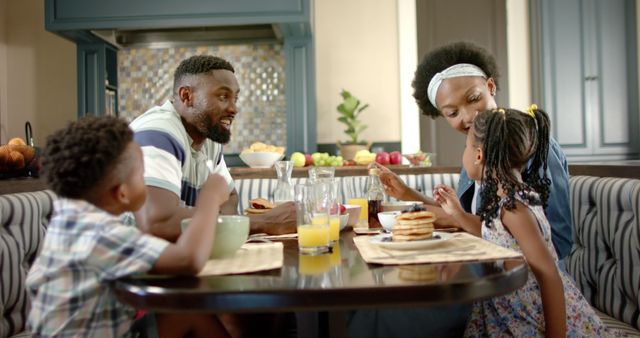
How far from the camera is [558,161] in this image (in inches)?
65.8

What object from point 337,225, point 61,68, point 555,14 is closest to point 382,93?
point 555,14

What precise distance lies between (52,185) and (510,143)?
3.38 ft

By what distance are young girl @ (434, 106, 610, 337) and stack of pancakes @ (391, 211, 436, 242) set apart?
0.22m

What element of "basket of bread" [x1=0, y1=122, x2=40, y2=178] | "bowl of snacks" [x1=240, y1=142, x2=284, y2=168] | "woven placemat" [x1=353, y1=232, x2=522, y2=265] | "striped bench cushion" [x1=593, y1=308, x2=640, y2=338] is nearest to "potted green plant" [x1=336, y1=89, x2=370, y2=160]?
"bowl of snacks" [x1=240, y1=142, x2=284, y2=168]

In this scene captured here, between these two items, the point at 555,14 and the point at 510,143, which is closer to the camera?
the point at 510,143

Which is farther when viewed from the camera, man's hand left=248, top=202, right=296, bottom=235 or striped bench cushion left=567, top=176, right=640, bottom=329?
striped bench cushion left=567, top=176, right=640, bottom=329

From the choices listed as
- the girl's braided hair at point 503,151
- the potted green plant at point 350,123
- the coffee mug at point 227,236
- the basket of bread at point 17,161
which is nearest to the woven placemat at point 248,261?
the coffee mug at point 227,236

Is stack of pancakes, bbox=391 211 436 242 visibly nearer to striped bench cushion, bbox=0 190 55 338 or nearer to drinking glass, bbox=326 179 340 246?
drinking glass, bbox=326 179 340 246

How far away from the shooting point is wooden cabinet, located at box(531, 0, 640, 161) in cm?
459

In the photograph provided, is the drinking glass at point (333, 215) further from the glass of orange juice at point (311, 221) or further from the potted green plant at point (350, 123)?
the potted green plant at point (350, 123)

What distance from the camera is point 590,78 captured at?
4.62 meters

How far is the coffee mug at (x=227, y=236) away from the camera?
1.11 metres

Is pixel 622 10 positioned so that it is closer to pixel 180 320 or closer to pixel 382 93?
pixel 382 93

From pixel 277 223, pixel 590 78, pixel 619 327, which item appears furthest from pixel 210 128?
pixel 590 78
